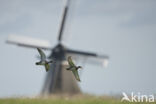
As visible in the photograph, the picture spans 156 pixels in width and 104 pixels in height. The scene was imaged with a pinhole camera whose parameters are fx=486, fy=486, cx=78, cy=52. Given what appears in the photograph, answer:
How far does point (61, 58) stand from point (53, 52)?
944 millimetres

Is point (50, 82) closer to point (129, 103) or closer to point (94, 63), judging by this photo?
point (94, 63)

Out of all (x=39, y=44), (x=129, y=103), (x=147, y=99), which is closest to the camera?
(x=129, y=103)

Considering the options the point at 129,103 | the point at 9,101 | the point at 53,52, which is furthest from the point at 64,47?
the point at 129,103

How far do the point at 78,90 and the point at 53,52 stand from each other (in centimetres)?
465

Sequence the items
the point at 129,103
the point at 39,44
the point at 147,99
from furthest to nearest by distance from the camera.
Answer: the point at 39,44, the point at 147,99, the point at 129,103

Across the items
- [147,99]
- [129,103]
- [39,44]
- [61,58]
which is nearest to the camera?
[129,103]

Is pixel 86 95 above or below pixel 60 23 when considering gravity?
below

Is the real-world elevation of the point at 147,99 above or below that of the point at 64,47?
above

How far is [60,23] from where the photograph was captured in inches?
1935

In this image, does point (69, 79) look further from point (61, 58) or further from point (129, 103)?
point (129, 103)

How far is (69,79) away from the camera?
151 feet

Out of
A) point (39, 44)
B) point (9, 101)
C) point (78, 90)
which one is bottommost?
point (78, 90)

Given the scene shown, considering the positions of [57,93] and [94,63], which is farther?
[94,63]

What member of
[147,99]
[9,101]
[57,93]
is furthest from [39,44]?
[147,99]
